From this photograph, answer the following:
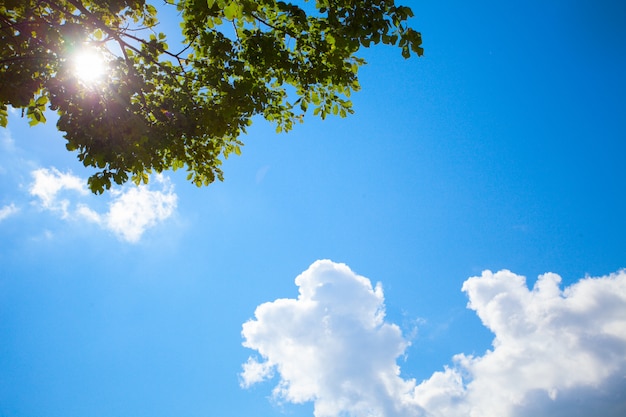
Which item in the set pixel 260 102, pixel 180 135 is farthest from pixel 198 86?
pixel 260 102

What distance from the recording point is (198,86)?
7.88m

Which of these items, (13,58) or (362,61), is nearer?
(13,58)

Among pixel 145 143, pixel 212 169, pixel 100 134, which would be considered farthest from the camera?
pixel 212 169

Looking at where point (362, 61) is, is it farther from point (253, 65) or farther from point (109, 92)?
point (109, 92)

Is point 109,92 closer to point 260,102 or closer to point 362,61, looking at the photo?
point 260,102

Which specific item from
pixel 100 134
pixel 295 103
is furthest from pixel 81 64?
pixel 295 103

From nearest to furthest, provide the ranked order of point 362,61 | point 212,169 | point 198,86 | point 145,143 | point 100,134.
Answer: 1. point 100,134
2. point 145,143
3. point 362,61
4. point 198,86
5. point 212,169

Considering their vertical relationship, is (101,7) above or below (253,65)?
above

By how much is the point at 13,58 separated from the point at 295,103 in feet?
17.4

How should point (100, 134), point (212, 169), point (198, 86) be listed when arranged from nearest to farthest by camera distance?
point (100, 134) < point (198, 86) < point (212, 169)

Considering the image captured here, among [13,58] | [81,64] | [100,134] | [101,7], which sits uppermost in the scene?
[101,7]

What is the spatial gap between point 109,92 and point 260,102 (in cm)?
300

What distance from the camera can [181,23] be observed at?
23.4ft

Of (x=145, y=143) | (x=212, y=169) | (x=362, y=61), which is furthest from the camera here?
(x=212, y=169)
